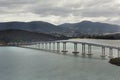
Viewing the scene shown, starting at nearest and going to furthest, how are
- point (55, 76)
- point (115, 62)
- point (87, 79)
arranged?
1. point (87, 79)
2. point (55, 76)
3. point (115, 62)

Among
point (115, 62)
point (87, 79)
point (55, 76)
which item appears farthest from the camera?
point (115, 62)

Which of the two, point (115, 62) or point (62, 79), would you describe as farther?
point (115, 62)

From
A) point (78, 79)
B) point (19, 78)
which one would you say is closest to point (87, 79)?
point (78, 79)

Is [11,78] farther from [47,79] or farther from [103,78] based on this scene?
[103,78]

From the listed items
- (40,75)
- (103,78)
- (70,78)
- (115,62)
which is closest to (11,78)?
(40,75)

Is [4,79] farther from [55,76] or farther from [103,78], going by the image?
[103,78]

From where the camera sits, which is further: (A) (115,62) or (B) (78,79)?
(A) (115,62)

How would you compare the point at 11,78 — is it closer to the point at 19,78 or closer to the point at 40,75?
the point at 19,78
